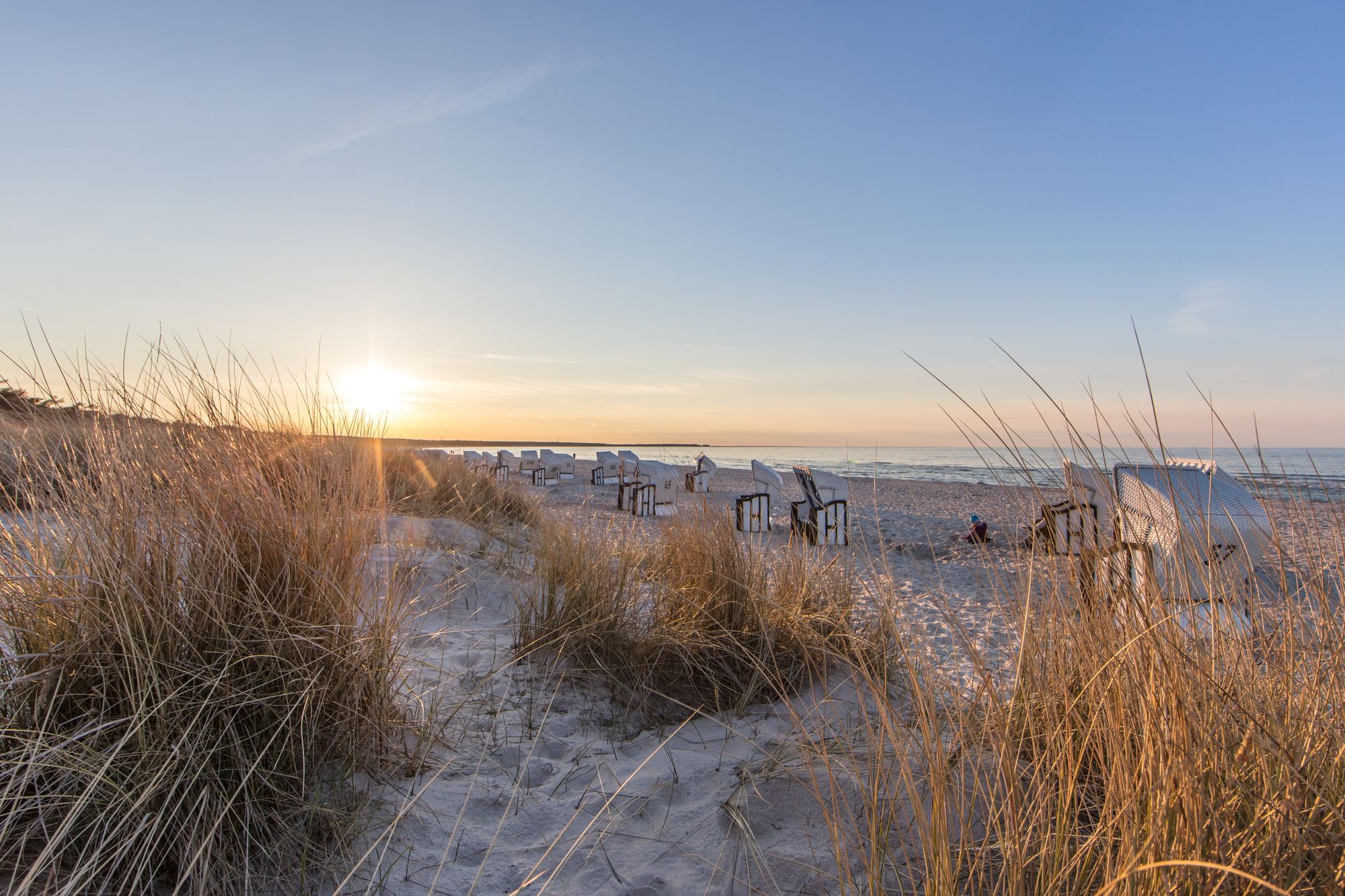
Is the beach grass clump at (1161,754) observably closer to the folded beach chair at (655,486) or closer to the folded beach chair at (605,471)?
the folded beach chair at (655,486)

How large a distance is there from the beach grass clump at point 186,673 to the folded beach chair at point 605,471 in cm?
1639

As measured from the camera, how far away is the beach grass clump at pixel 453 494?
5121mm

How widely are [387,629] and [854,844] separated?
1.22 m

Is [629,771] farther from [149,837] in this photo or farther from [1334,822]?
[1334,822]

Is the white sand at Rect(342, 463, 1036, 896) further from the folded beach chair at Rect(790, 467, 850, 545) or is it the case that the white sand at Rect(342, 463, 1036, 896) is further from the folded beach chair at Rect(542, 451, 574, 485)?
the folded beach chair at Rect(542, 451, 574, 485)

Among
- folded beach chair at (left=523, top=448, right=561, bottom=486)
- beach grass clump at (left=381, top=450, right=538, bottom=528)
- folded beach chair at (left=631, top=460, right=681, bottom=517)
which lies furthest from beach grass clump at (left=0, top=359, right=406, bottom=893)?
folded beach chair at (left=523, top=448, right=561, bottom=486)

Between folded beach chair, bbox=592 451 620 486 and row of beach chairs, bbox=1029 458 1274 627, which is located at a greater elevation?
row of beach chairs, bbox=1029 458 1274 627

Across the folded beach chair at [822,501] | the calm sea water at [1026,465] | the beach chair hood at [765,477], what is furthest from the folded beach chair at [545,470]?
the folded beach chair at [822,501]

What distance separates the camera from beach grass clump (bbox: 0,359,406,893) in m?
1.17

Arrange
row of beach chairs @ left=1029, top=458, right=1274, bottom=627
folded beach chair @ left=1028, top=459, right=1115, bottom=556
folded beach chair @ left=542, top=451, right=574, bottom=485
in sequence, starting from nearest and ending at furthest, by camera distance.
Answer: row of beach chairs @ left=1029, top=458, right=1274, bottom=627 → folded beach chair @ left=1028, top=459, right=1115, bottom=556 → folded beach chair @ left=542, top=451, right=574, bottom=485

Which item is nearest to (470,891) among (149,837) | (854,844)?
(149,837)

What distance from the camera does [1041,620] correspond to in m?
1.47

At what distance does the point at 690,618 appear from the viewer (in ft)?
8.56

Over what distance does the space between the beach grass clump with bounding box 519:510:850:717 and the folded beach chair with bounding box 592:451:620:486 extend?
15317 millimetres
